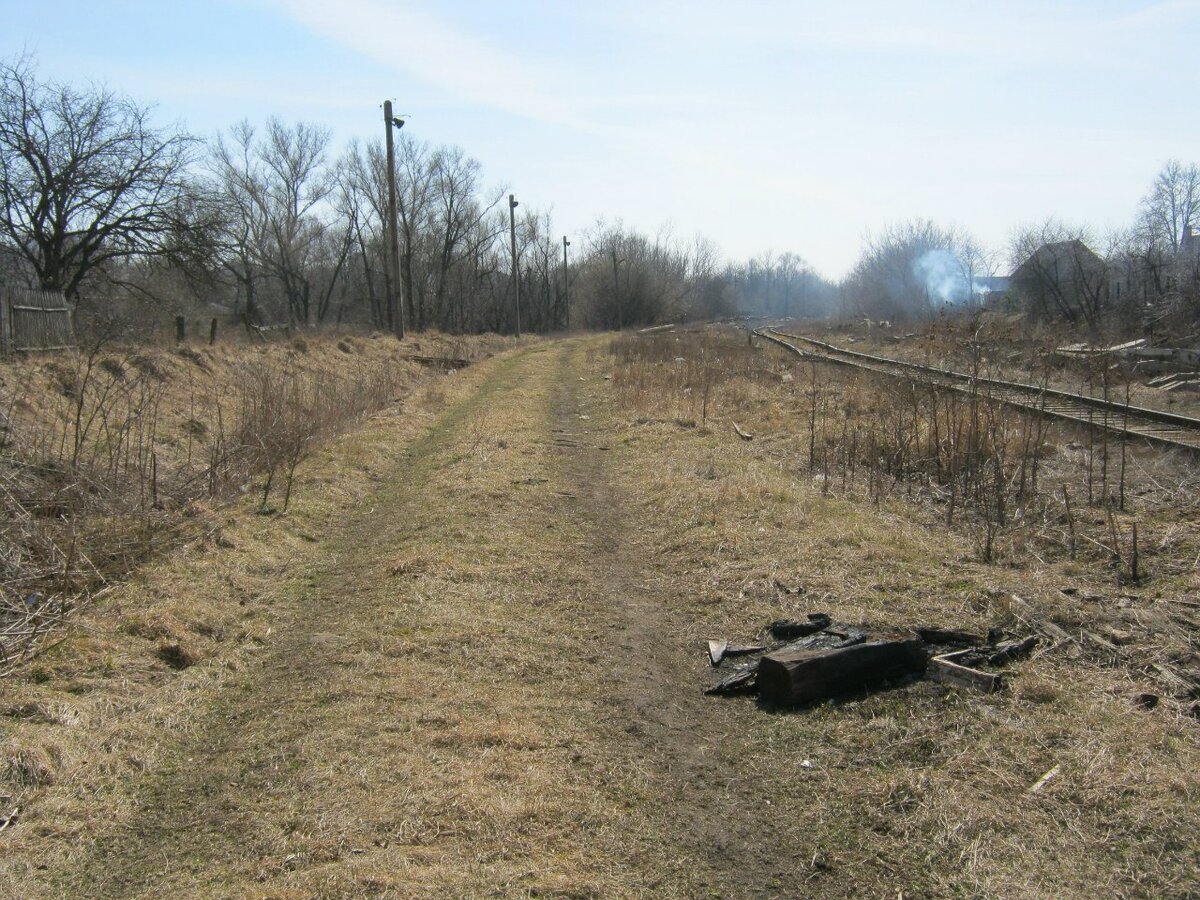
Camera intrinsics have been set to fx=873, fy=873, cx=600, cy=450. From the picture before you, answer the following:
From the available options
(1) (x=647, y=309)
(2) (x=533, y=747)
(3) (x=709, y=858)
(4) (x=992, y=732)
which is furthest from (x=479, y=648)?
(1) (x=647, y=309)

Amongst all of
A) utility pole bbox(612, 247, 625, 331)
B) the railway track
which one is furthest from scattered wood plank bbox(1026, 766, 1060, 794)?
utility pole bbox(612, 247, 625, 331)

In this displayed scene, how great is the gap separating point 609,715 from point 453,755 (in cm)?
84

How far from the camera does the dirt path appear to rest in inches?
125

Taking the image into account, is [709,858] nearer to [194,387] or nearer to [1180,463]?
[1180,463]

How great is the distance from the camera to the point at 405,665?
5.01m

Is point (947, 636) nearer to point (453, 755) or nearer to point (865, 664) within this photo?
point (865, 664)

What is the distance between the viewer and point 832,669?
14.8 feet

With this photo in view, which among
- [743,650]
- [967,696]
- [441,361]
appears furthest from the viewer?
[441,361]

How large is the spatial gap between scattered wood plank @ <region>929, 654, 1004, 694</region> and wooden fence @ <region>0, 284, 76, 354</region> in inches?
547

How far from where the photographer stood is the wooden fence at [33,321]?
1344 centimetres

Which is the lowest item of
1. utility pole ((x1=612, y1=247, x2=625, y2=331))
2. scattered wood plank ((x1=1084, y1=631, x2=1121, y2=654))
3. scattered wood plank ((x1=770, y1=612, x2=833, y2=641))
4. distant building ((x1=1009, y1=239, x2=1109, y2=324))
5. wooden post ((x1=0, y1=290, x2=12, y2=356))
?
scattered wood plank ((x1=770, y1=612, x2=833, y2=641))

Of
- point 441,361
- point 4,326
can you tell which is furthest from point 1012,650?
point 441,361

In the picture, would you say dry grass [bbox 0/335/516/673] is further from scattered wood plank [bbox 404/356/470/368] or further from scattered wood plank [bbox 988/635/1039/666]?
scattered wood plank [bbox 404/356/470/368]

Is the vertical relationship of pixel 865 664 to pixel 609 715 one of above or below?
above
